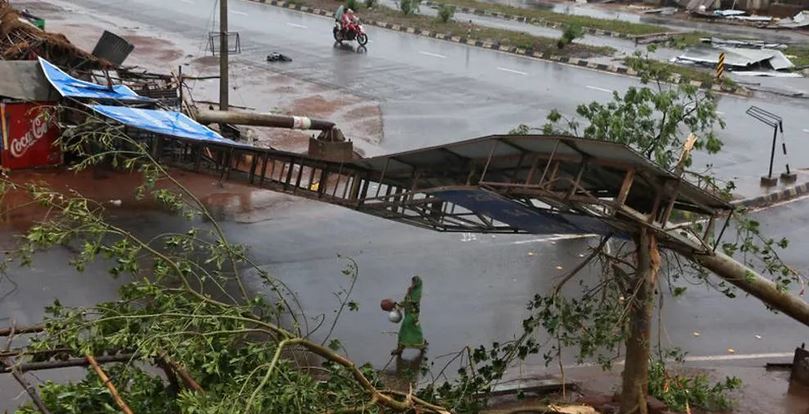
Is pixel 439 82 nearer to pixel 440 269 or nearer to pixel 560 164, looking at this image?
pixel 440 269

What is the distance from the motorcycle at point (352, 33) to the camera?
29656 mm

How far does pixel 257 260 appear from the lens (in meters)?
13.5

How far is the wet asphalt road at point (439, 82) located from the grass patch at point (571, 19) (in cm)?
574

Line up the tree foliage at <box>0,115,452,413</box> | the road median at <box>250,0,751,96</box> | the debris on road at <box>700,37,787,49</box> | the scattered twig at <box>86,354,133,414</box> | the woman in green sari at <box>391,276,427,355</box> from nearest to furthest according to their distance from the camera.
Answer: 1. the scattered twig at <box>86,354,133,414</box>
2. the tree foliage at <box>0,115,452,413</box>
3. the woman in green sari at <box>391,276,427,355</box>
4. the road median at <box>250,0,751,96</box>
5. the debris on road at <box>700,37,787,49</box>

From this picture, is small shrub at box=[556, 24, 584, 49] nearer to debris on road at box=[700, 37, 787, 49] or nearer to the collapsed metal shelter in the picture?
debris on road at box=[700, 37, 787, 49]

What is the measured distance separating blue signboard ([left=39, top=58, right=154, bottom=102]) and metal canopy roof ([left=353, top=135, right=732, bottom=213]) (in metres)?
6.65

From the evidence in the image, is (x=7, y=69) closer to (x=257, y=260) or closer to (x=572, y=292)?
(x=257, y=260)

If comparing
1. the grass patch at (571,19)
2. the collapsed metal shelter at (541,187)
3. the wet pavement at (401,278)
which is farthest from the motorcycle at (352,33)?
the collapsed metal shelter at (541,187)

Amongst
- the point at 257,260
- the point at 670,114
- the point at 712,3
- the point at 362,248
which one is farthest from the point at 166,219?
the point at 712,3

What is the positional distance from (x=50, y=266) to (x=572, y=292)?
6.99 metres

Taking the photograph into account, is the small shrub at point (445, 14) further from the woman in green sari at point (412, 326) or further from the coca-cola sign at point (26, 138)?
the woman in green sari at point (412, 326)

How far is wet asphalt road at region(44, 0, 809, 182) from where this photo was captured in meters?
21.0

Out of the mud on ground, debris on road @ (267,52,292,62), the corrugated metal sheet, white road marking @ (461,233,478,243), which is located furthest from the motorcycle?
white road marking @ (461,233,478,243)

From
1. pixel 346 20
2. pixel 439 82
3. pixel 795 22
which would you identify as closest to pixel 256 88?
pixel 439 82
